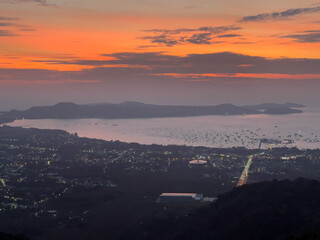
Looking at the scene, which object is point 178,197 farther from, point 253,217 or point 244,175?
point 244,175

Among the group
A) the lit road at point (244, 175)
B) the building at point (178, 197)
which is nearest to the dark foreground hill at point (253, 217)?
the building at point (178, 197)

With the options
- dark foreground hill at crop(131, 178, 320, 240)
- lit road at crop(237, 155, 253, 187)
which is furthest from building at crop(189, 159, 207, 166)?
dark foreground hill at crop(131, 178, 320, 240)

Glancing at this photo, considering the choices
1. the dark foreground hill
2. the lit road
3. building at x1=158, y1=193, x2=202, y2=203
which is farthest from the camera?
the lit road

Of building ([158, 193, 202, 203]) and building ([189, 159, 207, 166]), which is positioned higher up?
building ([158, 193, 202, 203])

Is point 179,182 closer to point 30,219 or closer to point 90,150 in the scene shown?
point 30,219

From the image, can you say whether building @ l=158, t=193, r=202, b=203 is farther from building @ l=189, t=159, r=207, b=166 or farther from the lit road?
building @ l=189, t=159, r=207, b=166

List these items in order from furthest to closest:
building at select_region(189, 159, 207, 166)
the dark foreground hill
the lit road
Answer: building at select_region(189, 159, 207, 166) → the lit road → the dark foreground hill

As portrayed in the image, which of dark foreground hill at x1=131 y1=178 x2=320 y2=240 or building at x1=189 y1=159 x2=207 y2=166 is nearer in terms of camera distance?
dark foreground hill at x1=131 y1=178 x2=320 y2=240

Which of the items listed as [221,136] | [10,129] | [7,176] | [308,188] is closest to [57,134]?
[10,129]

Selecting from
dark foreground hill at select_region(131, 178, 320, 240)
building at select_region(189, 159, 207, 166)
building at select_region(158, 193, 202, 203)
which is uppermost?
dark foreground hill at select_region(131, 178, 320, 240)
